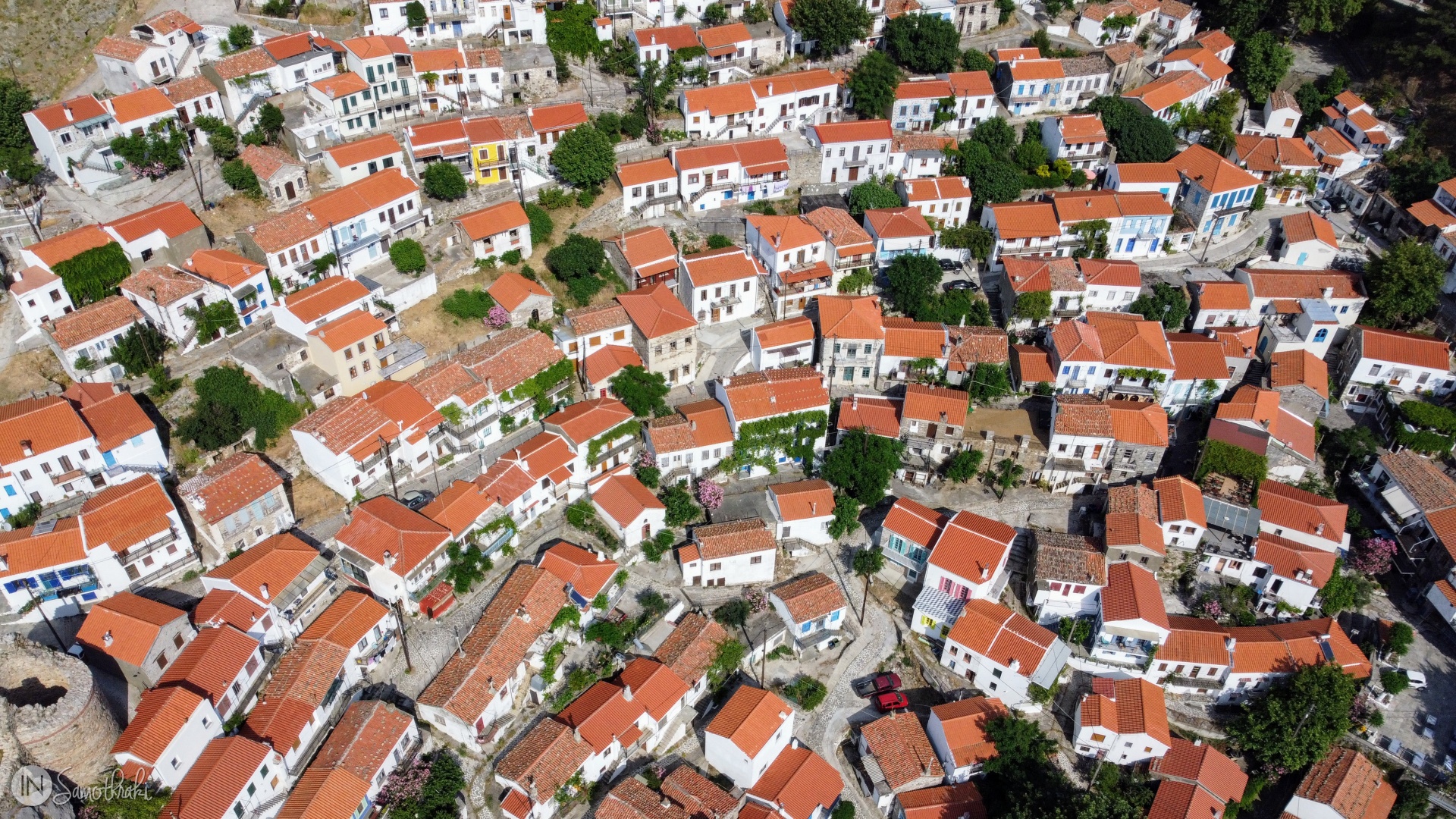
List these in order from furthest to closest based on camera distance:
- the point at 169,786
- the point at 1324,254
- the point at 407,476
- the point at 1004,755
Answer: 1. the point at 1324,254
2. the point at 407,476
3. the point at 1004,755
4. the point at 169,786

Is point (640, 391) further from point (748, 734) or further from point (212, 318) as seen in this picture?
point (212, 318)

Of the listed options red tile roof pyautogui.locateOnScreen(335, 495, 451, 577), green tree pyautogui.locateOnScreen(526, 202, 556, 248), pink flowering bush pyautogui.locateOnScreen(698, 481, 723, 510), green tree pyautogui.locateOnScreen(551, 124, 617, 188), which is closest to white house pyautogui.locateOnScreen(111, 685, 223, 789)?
red tile roof pyautogui.locateOnScreen(335, 495, 451, 577)

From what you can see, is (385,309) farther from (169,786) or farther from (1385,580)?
(1385,580)

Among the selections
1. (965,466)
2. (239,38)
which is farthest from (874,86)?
(239,38)

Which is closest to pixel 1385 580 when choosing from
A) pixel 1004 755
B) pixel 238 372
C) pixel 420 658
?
pixel 1004 755

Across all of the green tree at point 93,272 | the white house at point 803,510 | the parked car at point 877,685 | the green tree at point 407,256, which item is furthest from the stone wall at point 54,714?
the parked car at point 877,685

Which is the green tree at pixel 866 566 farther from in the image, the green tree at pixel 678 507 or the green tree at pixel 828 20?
the green tree at pixel 828 20
